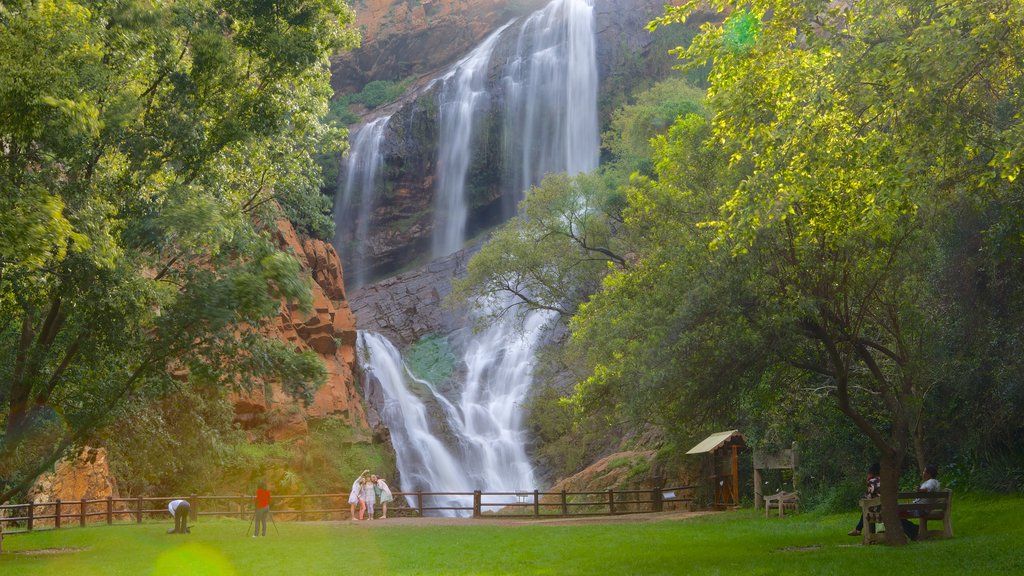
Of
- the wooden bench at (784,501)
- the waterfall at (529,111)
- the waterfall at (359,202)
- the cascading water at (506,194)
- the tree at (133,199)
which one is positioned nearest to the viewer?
the tree at (133,199)

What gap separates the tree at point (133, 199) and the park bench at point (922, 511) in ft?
33.3

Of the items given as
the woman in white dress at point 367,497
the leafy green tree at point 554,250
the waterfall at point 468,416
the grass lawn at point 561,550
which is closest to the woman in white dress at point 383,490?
the woman in white dress at point 367,497

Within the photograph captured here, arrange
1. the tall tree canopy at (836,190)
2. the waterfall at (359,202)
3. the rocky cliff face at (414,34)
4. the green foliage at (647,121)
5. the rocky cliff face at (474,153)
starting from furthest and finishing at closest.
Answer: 1. the rocky cliff face at (414,34)
2. the waterfall at (359,202)
3. the rocky cliff face at (474,153)
4. the green foliage at (647,121)
5. the tall tree canopy at (836,190)

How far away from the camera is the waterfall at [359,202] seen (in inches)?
2645

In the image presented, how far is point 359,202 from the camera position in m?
67.6

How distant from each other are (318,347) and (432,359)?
13.8 m

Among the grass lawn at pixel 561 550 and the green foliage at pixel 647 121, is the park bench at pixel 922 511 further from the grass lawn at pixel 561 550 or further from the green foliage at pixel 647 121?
the green foliage at pixel 647 121

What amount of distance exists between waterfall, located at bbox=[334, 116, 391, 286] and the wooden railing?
34083 mm

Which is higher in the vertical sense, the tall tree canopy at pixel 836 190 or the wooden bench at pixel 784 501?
the tall tree canopy at pixel 836 190

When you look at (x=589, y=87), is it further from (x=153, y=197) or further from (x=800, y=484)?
(x=153, y=197)

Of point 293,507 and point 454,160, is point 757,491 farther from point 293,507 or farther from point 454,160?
point 454,160

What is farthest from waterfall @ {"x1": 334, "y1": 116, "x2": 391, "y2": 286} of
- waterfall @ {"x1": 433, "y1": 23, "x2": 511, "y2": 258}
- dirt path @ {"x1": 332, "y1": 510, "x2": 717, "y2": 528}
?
dirt path @ {"x1": 332, "y1": 510, "x2": 717, "y2": 528}

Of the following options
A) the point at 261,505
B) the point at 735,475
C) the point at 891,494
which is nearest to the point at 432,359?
the point at 735,475

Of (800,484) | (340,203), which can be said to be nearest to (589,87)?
(340,203)
